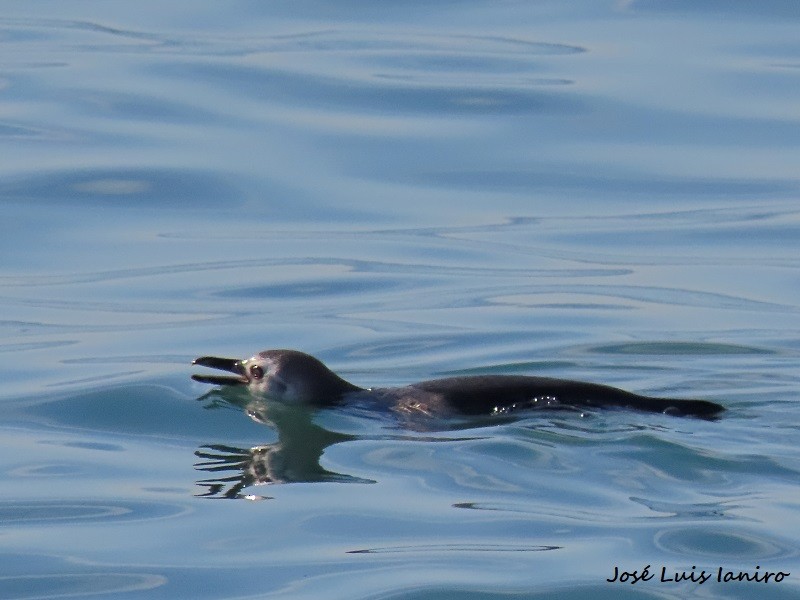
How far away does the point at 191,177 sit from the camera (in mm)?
16641

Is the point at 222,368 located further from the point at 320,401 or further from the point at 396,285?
the point at 396,285

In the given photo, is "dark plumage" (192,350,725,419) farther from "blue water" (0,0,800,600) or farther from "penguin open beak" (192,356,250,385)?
"blue water" (0,0,800,600)

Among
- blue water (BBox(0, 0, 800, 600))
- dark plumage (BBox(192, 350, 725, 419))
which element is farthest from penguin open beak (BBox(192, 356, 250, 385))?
blue water (BBox(0, 0, 800, 600))

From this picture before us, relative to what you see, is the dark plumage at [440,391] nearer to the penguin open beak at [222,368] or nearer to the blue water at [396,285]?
the penguin open beak at [222,368]

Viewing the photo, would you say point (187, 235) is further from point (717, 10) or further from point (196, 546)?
point (717, 10)

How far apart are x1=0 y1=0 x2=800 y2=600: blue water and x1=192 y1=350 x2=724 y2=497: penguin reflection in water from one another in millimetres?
54

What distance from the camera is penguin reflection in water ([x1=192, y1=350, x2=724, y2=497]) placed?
9.16 meters

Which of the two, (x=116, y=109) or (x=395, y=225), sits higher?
(x=116, y=109)

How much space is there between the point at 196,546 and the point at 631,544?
184cm

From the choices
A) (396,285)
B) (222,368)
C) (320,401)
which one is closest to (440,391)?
(320,401)

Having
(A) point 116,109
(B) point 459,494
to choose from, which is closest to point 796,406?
(B) point 459,494

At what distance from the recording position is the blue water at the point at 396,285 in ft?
25.6

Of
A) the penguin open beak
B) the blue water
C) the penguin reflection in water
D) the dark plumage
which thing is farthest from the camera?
the penguin open beak

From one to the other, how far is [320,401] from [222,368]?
646 mm
